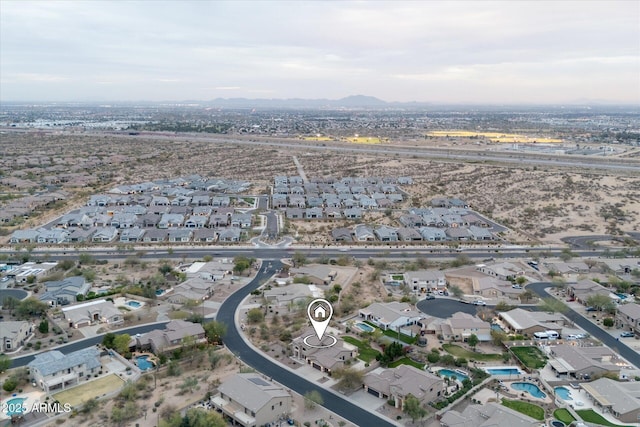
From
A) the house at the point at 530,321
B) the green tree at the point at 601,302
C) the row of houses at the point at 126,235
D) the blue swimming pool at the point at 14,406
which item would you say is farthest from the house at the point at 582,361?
the row of houses at the point at 126,235

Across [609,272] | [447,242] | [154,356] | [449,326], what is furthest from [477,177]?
[154,356]

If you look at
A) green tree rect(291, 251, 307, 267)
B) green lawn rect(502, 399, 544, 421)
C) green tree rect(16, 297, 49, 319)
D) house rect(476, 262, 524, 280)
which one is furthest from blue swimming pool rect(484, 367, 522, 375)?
green tree rect(16, 297, 49, 319)

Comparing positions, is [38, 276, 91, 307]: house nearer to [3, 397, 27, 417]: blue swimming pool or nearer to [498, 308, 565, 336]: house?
[3, 397, 27, 417]: blue swimming pool

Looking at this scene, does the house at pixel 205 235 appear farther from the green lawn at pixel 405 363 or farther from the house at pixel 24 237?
the green lawn at pixel 405 363

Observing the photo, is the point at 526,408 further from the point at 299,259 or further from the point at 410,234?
the point at 410,234

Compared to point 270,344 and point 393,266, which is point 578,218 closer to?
point 393,266
